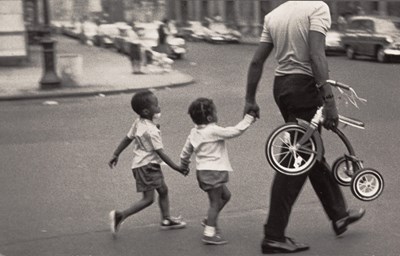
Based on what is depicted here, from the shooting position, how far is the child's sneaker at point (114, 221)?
617cm

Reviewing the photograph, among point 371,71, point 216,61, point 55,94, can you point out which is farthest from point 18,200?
point 216,61

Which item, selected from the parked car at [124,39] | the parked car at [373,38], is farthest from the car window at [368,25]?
the parked car at [124,39]

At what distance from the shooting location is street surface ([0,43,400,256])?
5.92 meters

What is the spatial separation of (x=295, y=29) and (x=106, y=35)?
38.1 m

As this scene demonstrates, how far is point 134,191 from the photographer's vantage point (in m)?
7.86

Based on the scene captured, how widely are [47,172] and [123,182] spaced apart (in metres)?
1.10

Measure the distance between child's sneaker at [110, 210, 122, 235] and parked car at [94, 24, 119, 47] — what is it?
3546cm

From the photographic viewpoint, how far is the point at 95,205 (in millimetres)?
7289

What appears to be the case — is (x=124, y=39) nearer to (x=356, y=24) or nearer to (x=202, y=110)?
(x=356, y=24)

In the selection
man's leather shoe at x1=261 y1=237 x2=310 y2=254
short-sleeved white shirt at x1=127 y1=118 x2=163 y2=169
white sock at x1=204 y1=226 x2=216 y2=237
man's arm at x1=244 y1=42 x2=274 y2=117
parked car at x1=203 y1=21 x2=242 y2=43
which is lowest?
parked car at x1=203 y1=21 x2=242 y2=43

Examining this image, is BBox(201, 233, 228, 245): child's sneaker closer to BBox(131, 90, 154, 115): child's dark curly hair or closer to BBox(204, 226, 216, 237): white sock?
BBox(204, 226, 216, 237): white sock

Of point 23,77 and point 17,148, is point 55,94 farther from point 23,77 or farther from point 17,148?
point 17,148

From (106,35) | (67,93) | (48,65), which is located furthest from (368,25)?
(106,35)

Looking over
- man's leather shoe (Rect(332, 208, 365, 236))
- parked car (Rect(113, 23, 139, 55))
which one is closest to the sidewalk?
parked car (Rect(113, 23, 139, 55))
